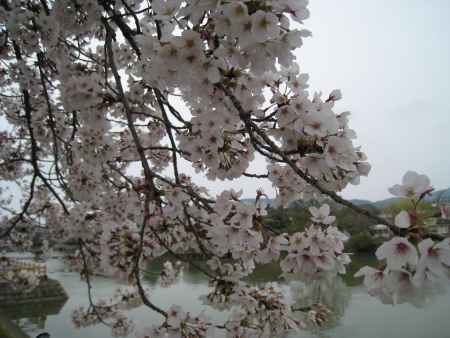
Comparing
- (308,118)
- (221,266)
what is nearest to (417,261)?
(308,118)

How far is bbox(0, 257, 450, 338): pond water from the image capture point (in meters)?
10.3

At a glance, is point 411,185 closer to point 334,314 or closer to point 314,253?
point 314,253

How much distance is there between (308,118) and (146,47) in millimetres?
643

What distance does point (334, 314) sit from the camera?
1123 centimetres

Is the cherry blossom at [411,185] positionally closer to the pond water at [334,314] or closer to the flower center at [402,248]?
the flower center at [402,248]

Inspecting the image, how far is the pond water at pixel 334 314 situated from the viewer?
33.9ft

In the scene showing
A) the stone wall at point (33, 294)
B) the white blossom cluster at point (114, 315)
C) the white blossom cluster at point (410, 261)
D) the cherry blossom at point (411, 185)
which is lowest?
the stone wall at point (33, 294)

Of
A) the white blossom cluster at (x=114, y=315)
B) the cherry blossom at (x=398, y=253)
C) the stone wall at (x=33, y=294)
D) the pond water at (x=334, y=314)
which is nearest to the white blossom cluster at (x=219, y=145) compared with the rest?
the cherry blossom at (x=398, y=253)

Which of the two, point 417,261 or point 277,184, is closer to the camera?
point 417,261

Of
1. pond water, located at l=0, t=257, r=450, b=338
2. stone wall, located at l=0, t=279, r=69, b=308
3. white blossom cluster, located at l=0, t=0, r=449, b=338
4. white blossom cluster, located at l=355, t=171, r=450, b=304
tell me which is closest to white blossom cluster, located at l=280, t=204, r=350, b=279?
white blossom cluster, located at l=0, t=0, r=449, b=338

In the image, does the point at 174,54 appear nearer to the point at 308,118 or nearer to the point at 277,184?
the point at 308,118

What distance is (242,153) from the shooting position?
1676 millimetres

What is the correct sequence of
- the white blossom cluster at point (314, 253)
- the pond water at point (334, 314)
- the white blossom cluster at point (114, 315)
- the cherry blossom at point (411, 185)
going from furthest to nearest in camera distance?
the pond water at point (334, 314), the white blossom cluster at point (114, 315), the white blossom cluster at point (314, 253), the cherry blossom at point (411, 185)

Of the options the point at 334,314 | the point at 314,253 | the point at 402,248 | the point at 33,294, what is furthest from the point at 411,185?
the point at 33,294
